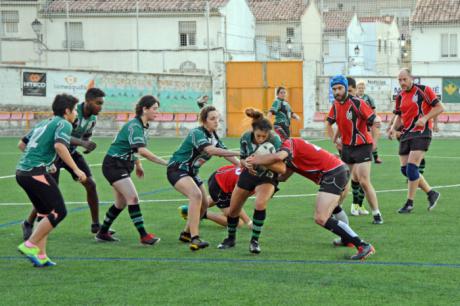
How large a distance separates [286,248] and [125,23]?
4291 cm

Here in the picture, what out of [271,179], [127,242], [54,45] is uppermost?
[54,45]

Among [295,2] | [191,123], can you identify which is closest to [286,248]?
[191,123]

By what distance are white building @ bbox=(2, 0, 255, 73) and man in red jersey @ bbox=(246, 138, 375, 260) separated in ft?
136

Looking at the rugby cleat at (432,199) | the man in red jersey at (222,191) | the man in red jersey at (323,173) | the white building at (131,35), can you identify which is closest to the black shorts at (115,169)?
the man in red jersey at (222,191)

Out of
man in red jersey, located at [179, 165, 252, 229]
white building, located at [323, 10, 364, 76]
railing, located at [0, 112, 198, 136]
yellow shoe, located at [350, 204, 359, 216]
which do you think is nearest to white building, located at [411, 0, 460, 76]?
white building, located at [323, 10, 364, 76]

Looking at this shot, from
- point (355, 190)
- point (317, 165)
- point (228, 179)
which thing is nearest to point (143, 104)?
point (228, 179)

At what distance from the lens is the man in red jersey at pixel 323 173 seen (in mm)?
9305

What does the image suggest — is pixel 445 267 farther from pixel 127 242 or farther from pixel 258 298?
pixel 127 242

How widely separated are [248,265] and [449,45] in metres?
45.8

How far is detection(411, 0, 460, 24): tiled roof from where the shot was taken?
52844 mm

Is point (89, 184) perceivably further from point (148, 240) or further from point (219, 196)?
point (219, 196)

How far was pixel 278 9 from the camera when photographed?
60.8 m

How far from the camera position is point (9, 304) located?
7.54 metres

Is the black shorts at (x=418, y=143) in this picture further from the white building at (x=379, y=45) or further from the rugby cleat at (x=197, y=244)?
the white building at (x=379, y=45)
